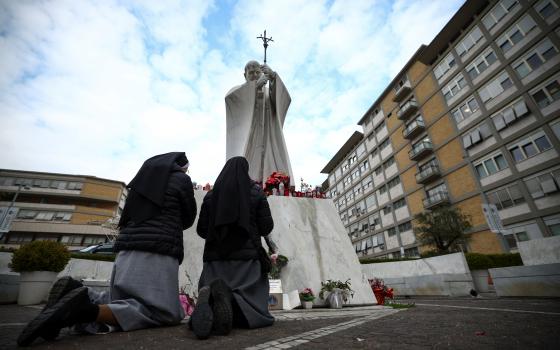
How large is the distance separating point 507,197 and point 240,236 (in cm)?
2490

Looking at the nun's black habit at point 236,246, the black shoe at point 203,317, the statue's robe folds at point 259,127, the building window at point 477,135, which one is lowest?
the black shoe at point 203,317

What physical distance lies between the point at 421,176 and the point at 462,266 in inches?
751

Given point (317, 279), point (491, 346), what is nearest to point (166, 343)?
point (491, 346)

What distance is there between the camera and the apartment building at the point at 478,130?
60.6 ft

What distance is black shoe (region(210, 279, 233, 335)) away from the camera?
2082 millimetres

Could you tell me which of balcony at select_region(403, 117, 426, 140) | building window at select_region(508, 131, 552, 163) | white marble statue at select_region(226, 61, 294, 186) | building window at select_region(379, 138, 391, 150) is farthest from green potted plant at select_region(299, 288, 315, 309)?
building window at select_region(379, 138, 391, 150)

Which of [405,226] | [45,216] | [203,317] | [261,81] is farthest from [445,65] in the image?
[45,216]

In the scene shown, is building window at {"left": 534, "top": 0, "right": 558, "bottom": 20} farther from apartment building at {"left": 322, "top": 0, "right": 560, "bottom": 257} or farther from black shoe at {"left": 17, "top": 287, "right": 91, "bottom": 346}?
black shoe at {"left": 17, "top": 287, "right": 91, "bottom": 346}

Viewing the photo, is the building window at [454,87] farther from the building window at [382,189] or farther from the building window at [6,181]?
the building window at [6,181]

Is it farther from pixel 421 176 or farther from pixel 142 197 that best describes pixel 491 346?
pixel 421 176

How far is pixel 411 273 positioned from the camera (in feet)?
42.6

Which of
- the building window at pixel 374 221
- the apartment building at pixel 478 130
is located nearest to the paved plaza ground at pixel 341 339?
the apartment building at pixel 478 130

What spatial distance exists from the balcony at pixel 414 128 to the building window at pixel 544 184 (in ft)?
37.4

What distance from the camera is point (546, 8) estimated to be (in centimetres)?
1908
